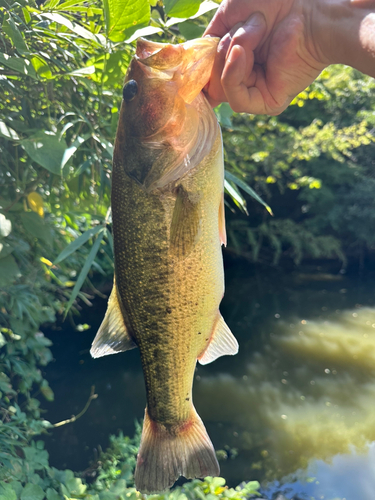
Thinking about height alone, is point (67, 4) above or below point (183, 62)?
above

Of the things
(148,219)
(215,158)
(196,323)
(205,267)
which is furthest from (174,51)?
(196,323)

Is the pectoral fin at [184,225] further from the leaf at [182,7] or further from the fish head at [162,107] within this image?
the leaf at [182,7]

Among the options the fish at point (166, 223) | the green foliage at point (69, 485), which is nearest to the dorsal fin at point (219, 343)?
the fish at point (166, 223)

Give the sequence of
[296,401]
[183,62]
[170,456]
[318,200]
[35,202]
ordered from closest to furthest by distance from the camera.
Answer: [183,62] → [170,456] → [35,202] → [296,401] → [318,200]

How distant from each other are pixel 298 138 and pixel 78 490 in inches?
275

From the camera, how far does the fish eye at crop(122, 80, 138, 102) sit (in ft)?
4.03

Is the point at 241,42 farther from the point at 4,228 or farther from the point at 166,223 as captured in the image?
the point at 4,228

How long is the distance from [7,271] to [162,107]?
92 cm

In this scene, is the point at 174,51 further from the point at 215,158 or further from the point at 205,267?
the point at 205,267

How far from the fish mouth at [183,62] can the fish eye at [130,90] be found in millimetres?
48

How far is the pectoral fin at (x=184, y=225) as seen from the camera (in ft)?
4.07

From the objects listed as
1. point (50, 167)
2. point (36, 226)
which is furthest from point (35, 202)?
point (50, 167)

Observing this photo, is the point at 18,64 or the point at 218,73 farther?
the point at 18,64

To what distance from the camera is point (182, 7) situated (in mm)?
1362
